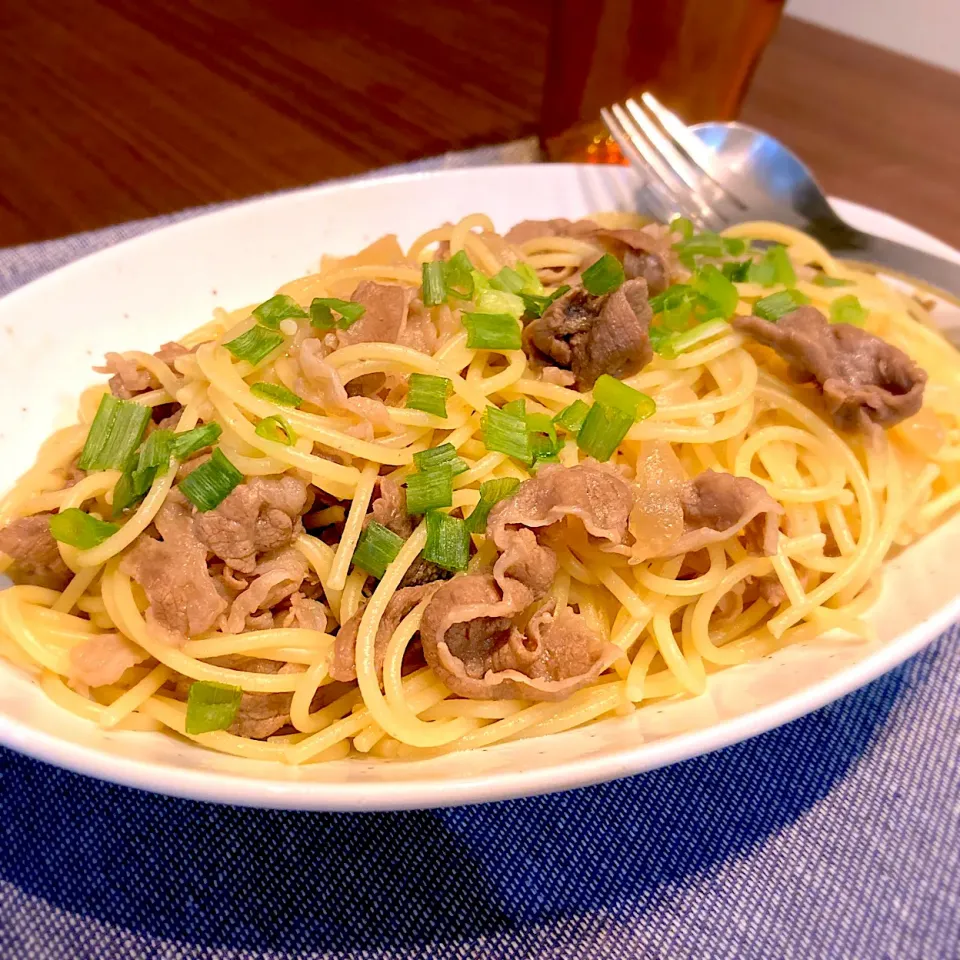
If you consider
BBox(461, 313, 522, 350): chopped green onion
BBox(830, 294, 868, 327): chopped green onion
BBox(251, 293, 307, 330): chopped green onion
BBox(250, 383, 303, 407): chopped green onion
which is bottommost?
BBox(250, 383, 303, 407): chopped green onion

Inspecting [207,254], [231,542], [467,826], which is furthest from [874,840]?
[207,254]

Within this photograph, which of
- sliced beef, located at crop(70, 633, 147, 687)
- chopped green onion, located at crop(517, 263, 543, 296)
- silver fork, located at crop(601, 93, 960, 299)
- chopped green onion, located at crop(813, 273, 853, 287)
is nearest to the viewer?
sliced beef, located at crop(70, 633, 147, 687)

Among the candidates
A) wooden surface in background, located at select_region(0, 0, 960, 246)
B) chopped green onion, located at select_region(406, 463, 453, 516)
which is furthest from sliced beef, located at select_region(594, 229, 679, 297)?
wooden surface in background, located at select_region(0, 0, 960, 246)

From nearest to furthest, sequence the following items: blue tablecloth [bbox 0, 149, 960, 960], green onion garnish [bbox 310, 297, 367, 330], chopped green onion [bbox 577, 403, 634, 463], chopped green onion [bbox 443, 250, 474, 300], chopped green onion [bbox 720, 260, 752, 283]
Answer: blue tablecloth [bbox 0, 149, 960, 960], chopped green onion [bbox 577, 403, 634, 463], green onion garnish [bbox 310, 297, 367, 330], chopped green onion [bbox 443, 250, 474, 300], chopped green onion [bbox 720, 260, 752, 283]

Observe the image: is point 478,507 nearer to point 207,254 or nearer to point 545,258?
point 545,258

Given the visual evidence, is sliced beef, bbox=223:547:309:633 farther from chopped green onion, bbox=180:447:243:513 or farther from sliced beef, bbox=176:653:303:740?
chopped green onion, bbox=180:447:243:513

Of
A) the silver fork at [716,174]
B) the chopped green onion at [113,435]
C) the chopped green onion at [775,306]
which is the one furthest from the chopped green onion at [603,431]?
the silver fork at [716,174]

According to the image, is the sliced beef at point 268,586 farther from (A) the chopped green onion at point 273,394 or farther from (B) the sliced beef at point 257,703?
(A) the chopped green onion at point 273,394

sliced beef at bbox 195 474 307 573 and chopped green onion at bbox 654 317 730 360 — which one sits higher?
chopped green onion at bbox 654 317 730 360
